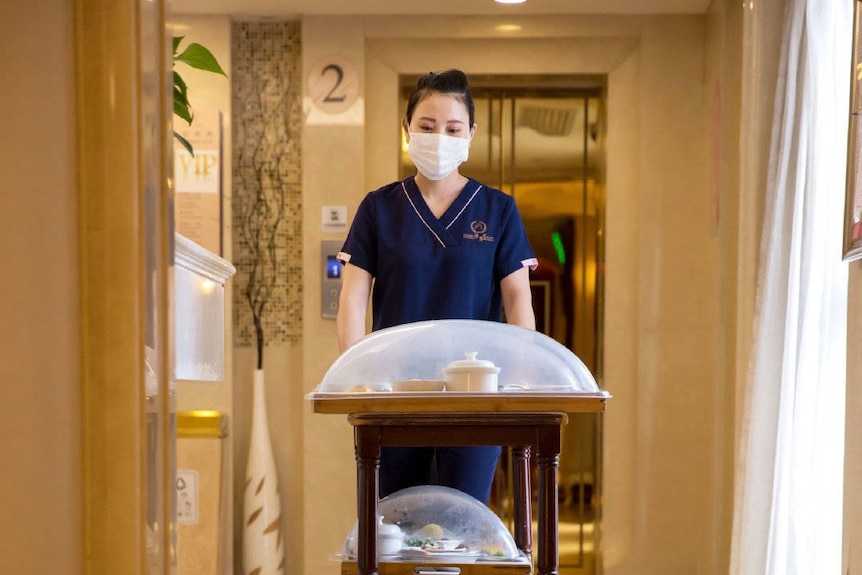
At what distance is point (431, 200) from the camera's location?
259cm

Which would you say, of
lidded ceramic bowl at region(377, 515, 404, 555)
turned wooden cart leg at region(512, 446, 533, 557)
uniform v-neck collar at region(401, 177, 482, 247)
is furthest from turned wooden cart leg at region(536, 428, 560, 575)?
uniform v-neck collar at region(401, 177, 482, 247)

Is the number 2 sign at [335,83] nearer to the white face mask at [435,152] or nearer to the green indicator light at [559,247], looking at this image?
the green indicator light at [559,247]

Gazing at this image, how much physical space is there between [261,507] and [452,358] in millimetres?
2508

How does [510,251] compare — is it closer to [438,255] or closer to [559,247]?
[438,255]

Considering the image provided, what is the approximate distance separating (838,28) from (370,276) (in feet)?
4.48

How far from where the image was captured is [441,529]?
2164 millimetres

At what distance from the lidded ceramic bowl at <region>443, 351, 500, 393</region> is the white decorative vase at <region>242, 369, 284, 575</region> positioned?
260 centimetres

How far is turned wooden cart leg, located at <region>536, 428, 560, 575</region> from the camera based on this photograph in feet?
6.39

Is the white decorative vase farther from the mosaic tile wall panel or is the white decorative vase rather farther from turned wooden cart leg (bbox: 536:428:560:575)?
turned wooden cart leg (bbox: 536:428:560:575)

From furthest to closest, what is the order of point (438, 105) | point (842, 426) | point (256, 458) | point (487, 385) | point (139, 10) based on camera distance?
point (256, 458)
point (842, 426)
point (438, 105)
point (487, 385)
point (139, 10)

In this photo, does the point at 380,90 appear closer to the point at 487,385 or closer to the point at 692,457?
the point at 692,457

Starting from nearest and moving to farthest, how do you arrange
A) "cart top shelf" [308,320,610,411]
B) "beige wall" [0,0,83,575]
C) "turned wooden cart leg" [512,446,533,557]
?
"beige wall" [0,0,83,575] < "cart top shelf" [308,320,610,411] < "turned wooden cart leg" [512,446,533,557]

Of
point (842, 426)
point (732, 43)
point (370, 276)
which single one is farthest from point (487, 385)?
point (732, 43)

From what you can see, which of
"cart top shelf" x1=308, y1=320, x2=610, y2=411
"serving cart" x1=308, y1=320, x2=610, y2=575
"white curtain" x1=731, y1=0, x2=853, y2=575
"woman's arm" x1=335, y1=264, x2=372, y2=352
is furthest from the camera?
"white curtain" x1=731, y1=0, x2=853, y2=575
